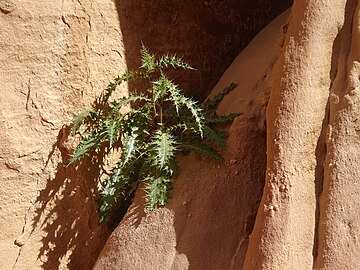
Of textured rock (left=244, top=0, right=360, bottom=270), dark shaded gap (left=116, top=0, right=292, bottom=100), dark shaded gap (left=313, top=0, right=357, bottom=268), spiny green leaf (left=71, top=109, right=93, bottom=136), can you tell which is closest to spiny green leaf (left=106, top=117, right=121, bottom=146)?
spiny green leaf (left=71, top=109, right=93, bottom=136)

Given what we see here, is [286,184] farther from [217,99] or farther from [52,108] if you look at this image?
[52,108]

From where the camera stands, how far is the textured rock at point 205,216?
104 inches

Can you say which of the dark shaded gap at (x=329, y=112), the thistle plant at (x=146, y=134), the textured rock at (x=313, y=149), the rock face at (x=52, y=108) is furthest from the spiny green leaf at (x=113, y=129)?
the dark shaded gap at (x=329, y=112)

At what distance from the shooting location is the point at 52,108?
310 cm

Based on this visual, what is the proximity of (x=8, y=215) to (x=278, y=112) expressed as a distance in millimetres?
1368

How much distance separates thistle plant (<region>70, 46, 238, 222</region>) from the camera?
284 centimetres

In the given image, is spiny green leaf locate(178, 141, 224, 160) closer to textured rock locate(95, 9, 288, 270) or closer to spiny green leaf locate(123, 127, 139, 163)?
textured rock locate(95, 9, 288, 270)

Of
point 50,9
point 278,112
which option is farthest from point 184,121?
point 50,9

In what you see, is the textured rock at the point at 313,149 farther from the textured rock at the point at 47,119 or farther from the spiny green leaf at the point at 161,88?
the textured rock at the point at 47,119

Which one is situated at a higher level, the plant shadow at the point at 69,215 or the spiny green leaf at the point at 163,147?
the spiny green leaf at the point at 163,147

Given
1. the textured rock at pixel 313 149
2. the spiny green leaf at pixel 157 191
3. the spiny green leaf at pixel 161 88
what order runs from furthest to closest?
the spiny green leaf at pixel 161 88 < the spiny green leaf at pixel 157 191 < the textured rock at pixel 313 149

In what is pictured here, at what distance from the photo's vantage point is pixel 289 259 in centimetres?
227

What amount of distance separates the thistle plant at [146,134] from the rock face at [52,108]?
0.36ft

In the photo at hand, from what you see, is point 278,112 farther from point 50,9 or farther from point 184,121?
point 50,9
